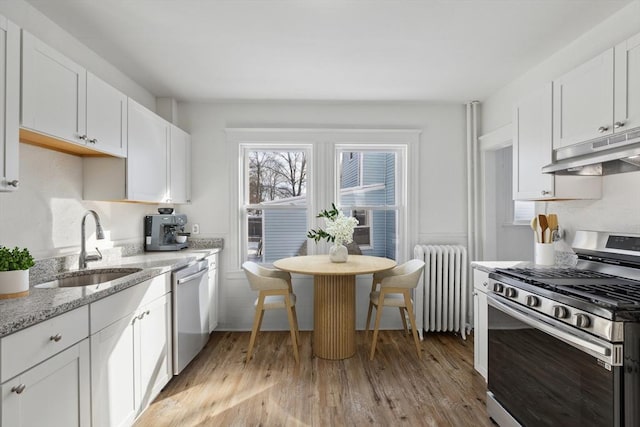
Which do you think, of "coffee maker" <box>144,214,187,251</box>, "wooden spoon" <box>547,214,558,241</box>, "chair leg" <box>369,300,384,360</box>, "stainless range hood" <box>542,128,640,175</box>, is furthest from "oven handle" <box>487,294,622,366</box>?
"coffee maker" <box>144,214,187,251</box>

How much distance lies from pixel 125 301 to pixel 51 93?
3.86 feet

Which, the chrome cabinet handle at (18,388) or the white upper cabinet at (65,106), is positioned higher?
the white upper cabinet at (65,106)

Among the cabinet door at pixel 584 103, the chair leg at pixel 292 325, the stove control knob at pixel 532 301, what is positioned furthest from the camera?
the chair leg at pixel 292 325

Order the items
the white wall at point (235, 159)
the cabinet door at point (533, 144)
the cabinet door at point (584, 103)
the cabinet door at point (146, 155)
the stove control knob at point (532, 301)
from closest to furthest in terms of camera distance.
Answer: the stove control knob at point (532, 301), the cabinet door at point (584, 103), the cabinet door at point (533, 144), the cabinet door at point (146, 155), the white wall at point (235, 159)

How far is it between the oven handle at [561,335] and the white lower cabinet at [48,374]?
7.24 feet

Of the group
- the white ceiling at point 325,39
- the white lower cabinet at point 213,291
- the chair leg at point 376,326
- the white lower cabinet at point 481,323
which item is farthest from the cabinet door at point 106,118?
the white lower cabinet at point 481,323

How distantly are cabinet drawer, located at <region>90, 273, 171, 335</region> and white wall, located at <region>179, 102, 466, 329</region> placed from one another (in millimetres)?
1294

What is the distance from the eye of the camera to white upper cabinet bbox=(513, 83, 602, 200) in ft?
7.11

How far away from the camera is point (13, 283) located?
4.84 ft

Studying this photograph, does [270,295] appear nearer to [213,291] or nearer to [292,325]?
[292,325]

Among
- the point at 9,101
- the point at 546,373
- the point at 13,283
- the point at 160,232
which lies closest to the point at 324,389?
the point at 546,373

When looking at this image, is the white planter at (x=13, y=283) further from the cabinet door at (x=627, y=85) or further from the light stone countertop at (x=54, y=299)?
the cabinet door at (x=627, y=85)

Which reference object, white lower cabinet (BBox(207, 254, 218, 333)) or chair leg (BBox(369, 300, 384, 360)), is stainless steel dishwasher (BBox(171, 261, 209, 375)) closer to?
white lower cabinet (BBox(207, 254, 218, 333))

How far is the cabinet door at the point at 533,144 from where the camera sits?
2.22 meters
